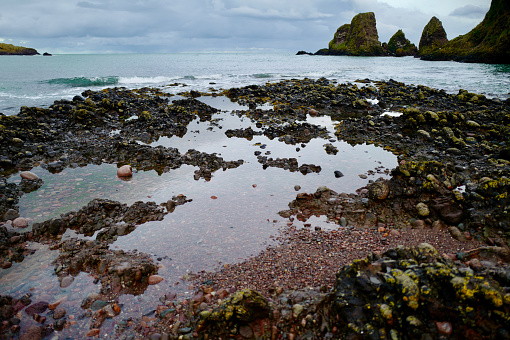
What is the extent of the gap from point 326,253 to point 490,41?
87548 mm

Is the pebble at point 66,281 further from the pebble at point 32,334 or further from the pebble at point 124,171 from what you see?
the pebble at point 124,171

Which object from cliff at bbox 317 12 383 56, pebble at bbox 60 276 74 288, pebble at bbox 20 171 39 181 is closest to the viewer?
pebble at bbox 60 276 74 288

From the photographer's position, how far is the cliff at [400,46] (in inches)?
5528

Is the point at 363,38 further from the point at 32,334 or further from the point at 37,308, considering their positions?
the point at 32,334

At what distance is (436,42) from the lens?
375ft

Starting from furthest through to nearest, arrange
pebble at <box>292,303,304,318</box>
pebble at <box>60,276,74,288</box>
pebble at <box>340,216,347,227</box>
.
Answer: pebble at <box>340,216,347,227</box> < pebble at <box>60,276,74,288</box> < pebble at <box>292,303,304,318</box>

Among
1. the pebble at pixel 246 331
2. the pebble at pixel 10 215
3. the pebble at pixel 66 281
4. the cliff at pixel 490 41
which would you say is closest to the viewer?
the pebble at pixel 246 331

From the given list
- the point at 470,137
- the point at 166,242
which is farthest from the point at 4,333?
the point at 470,137

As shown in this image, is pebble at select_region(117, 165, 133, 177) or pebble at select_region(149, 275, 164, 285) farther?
pebble at select_region(117, 165, 133, 177)

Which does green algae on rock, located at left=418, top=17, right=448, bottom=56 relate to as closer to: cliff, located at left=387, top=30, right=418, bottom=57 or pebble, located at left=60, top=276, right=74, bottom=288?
cliff, located at left=387, top=30, right=418, bottom=57

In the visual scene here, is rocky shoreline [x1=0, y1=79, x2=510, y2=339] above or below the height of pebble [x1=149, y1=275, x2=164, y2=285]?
above

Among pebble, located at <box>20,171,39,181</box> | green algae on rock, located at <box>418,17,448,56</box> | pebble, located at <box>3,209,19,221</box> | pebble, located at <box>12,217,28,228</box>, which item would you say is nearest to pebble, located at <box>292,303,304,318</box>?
pebble, located at <box>12,217,28,228</box>

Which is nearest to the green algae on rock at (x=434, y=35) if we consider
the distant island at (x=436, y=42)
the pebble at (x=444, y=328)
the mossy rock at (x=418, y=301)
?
the distant island at (x=436, y=42)

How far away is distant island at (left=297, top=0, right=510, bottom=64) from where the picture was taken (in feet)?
199
